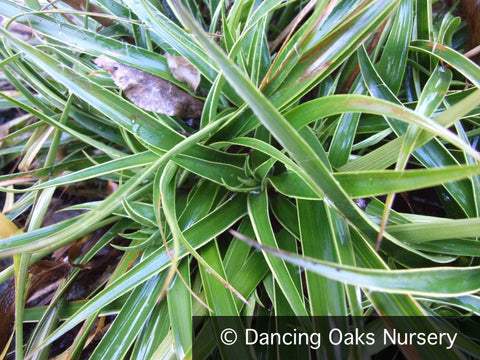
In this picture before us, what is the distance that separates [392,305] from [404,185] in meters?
0.17

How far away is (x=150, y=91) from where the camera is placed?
751 mm

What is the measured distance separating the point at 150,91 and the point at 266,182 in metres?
0.34

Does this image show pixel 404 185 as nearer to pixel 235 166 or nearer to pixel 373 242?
pixel 373 242

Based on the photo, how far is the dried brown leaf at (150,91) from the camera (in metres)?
0.73

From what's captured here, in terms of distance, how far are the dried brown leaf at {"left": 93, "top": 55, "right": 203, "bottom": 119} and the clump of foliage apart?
0.10ft

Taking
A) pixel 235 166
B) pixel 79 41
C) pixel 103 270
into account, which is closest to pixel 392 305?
pixel 235 166

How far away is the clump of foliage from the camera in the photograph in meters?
0.45

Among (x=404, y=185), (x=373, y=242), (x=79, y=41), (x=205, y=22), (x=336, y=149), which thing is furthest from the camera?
(x=205, y=22)

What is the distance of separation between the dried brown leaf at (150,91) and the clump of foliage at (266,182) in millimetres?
31

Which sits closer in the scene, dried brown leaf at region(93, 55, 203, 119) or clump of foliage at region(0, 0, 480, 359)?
clump of foliage at region(0, 0, 480, 359)

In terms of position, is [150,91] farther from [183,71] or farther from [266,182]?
[266,182]

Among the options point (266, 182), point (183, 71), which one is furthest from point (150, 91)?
point (266, 182)

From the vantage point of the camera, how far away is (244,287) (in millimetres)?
611

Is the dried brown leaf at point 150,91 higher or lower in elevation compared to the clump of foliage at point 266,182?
higher
